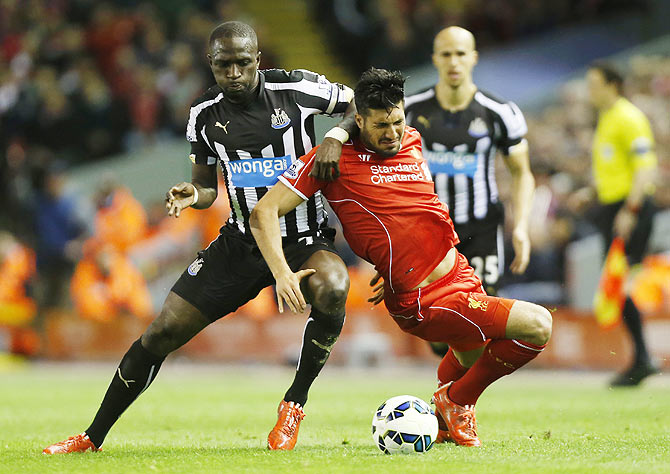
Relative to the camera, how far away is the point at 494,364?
591 cm

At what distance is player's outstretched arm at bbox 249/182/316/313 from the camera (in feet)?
18.4

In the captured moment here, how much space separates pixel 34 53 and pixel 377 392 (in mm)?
11579

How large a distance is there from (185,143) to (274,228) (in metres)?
12.6

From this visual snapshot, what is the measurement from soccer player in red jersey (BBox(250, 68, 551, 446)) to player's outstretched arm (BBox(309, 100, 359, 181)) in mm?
83

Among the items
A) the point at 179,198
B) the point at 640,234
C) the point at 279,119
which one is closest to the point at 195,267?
the point at 179,198

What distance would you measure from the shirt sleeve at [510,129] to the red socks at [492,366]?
2.22 meters

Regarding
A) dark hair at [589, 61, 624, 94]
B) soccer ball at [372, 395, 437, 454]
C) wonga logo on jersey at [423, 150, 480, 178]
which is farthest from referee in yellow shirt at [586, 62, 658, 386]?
soccer ball at [372, 395, 437, 454]

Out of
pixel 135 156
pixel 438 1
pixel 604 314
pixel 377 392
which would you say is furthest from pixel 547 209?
pixel 135 156

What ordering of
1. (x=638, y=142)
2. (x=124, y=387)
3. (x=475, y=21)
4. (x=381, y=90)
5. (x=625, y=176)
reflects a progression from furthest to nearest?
1. (x=475, y=21)
2. (x=625, y=176)
3. (x=638, y=142)
4. (x=124, y=387)
5. (x=381, y=90)

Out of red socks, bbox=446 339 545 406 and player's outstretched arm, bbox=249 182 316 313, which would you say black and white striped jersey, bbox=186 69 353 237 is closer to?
player's outstretched arm, bbox=249 182 316 313

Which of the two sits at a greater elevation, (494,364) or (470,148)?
(470,148)

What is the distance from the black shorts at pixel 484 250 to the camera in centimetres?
770

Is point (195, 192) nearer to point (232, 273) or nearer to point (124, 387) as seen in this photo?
point (232, 273)

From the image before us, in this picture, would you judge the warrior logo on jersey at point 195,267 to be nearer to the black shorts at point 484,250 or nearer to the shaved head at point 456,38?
the black shorts at point 484,250
